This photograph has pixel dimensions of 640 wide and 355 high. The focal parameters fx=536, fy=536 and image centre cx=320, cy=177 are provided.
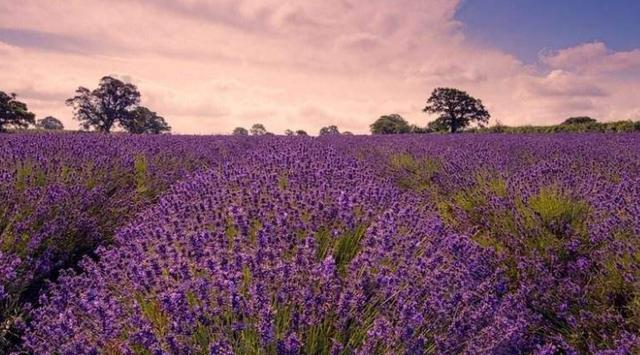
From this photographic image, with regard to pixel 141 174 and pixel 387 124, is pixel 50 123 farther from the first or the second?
pixel 141 174

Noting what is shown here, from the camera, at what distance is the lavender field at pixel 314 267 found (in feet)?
5.73

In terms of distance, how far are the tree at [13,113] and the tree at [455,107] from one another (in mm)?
29599

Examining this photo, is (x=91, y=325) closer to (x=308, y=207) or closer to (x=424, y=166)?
(x=308, y=207)

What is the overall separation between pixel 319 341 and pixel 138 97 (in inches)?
1818

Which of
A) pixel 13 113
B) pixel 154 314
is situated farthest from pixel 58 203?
pixel 13 113

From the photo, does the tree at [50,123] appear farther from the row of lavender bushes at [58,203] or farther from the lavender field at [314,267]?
the lavender field at [314,267]

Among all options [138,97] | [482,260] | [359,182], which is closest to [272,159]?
[359,182]

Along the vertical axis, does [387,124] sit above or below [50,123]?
below

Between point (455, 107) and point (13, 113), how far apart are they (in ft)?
105

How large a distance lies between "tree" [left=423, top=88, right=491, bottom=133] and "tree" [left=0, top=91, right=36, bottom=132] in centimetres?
2960

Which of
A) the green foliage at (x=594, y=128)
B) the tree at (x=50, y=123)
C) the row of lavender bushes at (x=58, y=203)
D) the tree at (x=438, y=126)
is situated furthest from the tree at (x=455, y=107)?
the tree at (x=50, y=123)

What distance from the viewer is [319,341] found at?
1.77 meters

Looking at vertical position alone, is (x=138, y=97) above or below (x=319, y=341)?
above

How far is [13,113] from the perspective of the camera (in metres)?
34.9
